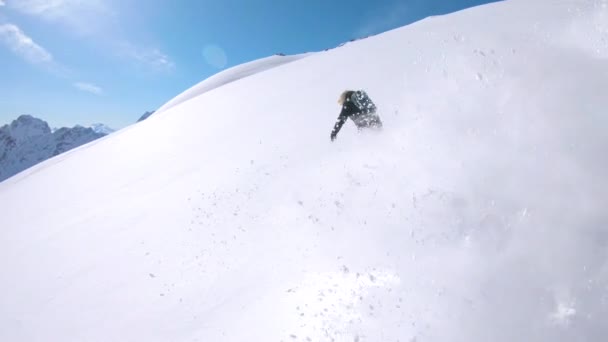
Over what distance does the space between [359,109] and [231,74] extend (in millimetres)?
45733

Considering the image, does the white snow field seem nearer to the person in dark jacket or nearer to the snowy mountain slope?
the person in dark jacket

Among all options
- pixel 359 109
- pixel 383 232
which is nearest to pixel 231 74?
pixel 359 109

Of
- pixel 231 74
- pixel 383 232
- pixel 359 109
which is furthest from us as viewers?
pixel 231 74

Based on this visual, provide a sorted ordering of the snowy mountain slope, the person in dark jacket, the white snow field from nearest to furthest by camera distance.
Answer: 1. the white snow field
2. the person in dark jacket
3. the snowy mountain slope

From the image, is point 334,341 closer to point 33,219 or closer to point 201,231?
point 201,231

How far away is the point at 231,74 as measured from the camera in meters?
51.7

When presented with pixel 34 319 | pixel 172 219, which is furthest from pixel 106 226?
pixel 34 319

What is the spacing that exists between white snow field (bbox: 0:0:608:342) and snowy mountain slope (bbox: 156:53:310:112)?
39280 millimetres

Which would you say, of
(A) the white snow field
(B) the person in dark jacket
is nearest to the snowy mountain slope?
(A) the white snow field

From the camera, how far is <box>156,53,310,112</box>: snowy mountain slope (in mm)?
49500

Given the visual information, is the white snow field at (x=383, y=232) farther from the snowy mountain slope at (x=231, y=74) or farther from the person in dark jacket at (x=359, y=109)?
the snowy mountain slope at (x=231, y=74)

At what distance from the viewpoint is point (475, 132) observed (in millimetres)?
7254

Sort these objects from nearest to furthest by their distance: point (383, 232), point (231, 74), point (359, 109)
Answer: point (383, 232)
point (359, 109)
point (231, 74)

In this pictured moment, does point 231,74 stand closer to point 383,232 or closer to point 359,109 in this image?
point 359,109
